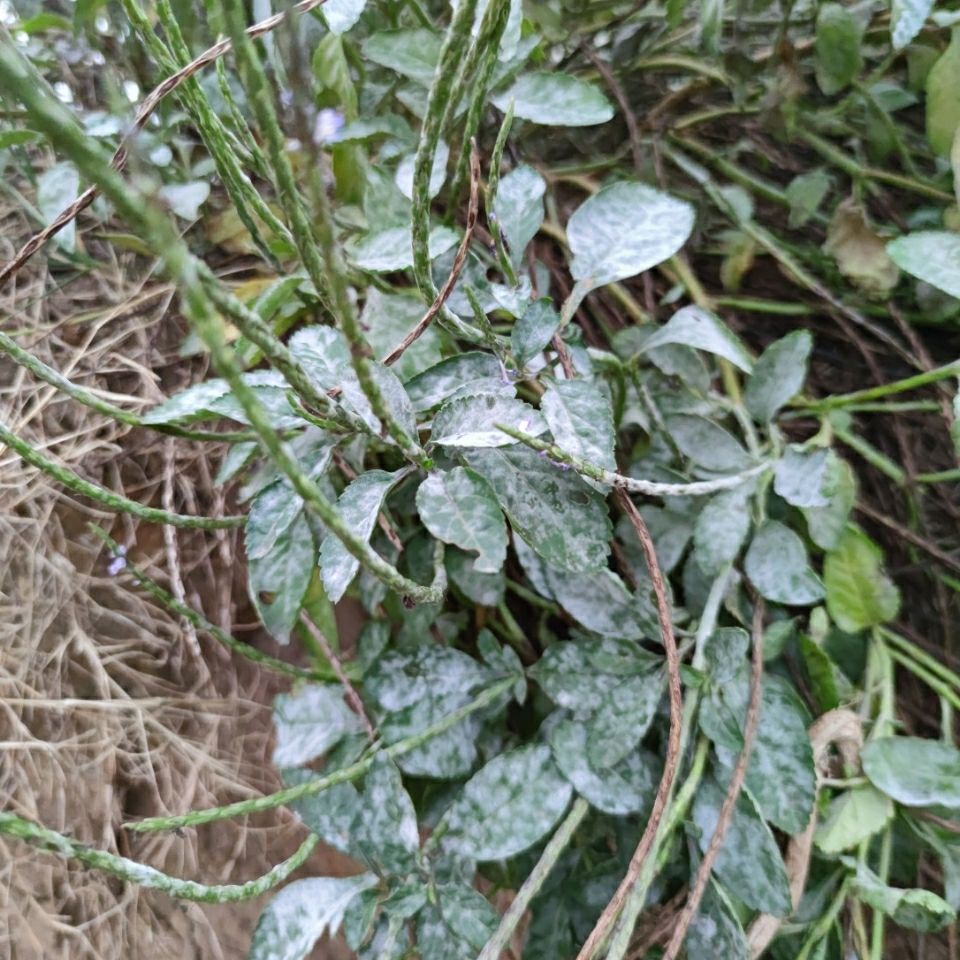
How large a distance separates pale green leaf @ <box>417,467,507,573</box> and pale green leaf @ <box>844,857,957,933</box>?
319 millimetres

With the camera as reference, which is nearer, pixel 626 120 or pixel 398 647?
pixel 398 647

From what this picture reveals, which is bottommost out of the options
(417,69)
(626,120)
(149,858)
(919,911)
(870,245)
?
(919,911)

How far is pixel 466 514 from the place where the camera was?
0.35m

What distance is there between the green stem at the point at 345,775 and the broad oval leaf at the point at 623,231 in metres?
0.27

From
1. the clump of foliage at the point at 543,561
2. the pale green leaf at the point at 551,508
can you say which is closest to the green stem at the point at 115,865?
the clump of foliage at the point at 543,561

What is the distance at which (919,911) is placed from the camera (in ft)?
1.45

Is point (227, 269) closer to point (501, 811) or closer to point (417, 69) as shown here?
point (417, 69)

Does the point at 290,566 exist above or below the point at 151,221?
below

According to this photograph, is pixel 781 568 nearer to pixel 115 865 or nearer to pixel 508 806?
A: pixel 508 806

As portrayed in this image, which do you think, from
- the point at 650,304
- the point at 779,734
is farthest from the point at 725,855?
the point at 650,304

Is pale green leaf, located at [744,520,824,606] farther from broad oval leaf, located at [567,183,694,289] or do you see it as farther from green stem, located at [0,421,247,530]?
green stem, located at [0,421,247,530]

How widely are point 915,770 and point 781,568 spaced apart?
0.15 m

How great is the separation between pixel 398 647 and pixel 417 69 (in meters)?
0.40

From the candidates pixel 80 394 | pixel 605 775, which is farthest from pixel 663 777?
pixel 80 394
